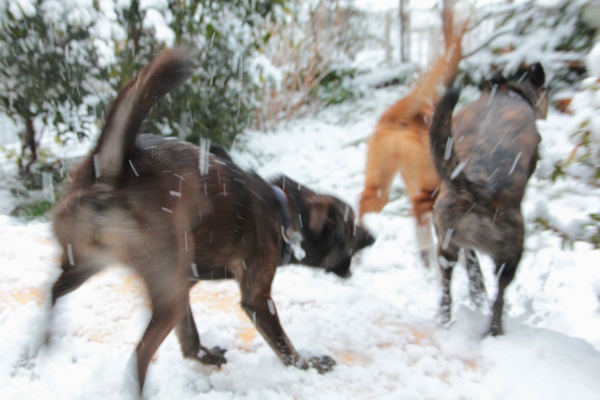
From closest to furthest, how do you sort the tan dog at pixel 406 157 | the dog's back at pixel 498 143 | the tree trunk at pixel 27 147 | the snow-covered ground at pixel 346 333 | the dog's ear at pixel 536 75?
the snow-covered ground at pixel 346 333
the dog's back at pixel 498 143
the tan dog at pixel 406 157
the dog's ear at pixel 536 75
the tree trunk at pixel 27 147

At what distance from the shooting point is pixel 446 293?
10.5 feet

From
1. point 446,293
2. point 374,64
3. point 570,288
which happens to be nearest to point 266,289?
point 446,293

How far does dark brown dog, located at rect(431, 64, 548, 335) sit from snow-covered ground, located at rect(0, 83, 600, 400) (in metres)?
0.26

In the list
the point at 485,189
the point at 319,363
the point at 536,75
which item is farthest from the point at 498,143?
the point at 319,363

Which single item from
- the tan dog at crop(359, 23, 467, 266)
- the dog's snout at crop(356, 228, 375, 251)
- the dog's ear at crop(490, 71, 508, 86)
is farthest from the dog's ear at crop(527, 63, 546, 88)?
the dog's snout at crop(356, 228, 375, 251)

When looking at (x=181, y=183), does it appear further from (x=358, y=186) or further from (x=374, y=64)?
(x=374, y=64)

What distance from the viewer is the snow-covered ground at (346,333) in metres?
2.32

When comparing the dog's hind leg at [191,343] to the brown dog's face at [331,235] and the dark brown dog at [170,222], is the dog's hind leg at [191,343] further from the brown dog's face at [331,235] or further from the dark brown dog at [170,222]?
the brown dog's face at [331,235]

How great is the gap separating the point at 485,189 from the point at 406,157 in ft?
3.65

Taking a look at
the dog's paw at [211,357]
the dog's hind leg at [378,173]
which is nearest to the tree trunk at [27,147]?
the dog's hind leg at [378,173]

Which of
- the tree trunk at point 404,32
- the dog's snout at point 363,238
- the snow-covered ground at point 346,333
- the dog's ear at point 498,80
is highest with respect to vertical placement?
the tree trunk at point 404,32

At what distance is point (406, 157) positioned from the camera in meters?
3.90

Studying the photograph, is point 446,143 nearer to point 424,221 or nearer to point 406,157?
point 406,157

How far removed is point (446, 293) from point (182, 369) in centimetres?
179
